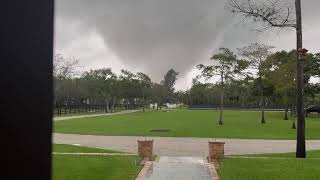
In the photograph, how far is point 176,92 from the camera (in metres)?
158

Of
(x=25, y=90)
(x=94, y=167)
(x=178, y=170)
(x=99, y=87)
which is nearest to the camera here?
(x=25, y=90)

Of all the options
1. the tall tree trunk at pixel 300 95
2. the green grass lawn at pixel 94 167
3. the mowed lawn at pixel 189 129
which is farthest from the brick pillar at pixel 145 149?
the mowed lawn at pixel 189 129

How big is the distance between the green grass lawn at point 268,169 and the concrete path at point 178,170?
0.52 metres

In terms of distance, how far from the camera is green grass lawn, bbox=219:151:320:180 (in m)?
12.2

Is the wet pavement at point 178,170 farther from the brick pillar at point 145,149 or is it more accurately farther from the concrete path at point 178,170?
the brick pillar at point 145,149

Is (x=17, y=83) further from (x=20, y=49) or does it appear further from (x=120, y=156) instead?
(x=120, y=156)

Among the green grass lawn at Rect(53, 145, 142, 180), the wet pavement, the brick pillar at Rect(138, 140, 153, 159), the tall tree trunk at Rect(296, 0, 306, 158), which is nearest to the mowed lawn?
the tall tree trunk at Rect(296, 0, 306, 158)

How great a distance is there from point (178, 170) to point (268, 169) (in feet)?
8.13

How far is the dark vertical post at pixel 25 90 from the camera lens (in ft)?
6.29

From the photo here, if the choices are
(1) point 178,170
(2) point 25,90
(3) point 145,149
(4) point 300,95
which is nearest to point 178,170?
(1) point 178,170

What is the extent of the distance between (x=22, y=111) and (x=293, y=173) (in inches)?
463

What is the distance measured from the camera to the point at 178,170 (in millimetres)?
13258

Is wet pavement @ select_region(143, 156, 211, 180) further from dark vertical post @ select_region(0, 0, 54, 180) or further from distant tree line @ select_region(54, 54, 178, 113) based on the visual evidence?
distant tree line @ select_region(54, 54, 178, 113)

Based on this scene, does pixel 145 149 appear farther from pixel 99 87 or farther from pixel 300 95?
pixel 99 87
